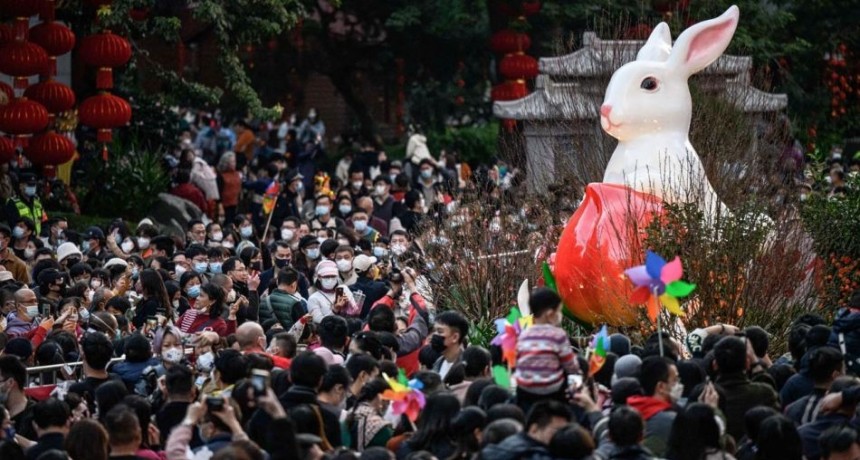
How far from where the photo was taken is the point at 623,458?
861 cm

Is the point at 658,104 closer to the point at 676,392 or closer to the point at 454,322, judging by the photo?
the point at 454,322

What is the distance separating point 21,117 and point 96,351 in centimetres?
1066

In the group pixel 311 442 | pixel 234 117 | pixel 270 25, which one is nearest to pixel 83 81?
pixel 270 25

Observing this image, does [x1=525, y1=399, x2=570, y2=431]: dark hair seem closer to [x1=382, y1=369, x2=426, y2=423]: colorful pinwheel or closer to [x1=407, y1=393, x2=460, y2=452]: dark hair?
[x1=407, y1=393, x2=460, y2=452]: dark hair

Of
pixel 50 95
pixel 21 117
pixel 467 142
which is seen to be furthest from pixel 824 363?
pixel 467 142

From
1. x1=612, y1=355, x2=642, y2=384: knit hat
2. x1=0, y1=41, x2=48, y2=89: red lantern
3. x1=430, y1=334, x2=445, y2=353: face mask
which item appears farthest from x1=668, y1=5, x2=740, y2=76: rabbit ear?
x1=0, y1=41, x2=48, y2=89: red lantern

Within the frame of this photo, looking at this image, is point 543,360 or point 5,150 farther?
point 5,150

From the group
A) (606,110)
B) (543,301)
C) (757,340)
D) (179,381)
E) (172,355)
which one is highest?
(543,301)

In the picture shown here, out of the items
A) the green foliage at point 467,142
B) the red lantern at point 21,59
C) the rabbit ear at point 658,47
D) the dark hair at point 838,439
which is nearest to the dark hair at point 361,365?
the dark hair at point 838,439

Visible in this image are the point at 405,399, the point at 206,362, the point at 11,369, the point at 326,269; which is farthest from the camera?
the point at 326,269

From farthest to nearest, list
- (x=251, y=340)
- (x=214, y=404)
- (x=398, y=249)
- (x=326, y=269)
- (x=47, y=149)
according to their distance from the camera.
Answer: (x=47, y=149) < (x=398, y=249) < (x=326, y=269) < (x=251, y=340) < (x=214, y=404)

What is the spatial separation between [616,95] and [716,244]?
2186 mm

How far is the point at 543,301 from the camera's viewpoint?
9523 mm

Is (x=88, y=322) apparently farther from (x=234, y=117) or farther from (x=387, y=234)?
(x=234, y=117)
